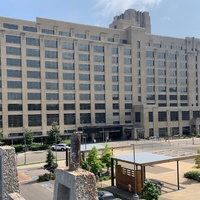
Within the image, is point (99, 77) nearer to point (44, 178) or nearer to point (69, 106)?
point (69, 106)

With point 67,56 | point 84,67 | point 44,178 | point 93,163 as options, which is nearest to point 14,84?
point 67,56

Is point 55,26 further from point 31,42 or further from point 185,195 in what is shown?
point 185,195

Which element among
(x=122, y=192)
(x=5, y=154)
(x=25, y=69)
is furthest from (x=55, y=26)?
(x=5, y=154)

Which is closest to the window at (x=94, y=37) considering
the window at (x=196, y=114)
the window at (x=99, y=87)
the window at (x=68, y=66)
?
the window at (x=68, y=66)

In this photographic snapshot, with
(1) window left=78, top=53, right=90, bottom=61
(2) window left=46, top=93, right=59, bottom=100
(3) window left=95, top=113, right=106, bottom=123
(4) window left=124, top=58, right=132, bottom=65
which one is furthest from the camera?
(4) window left=124, top=58, right=132, bottom=65

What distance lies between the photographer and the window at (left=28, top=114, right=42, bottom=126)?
233 ft

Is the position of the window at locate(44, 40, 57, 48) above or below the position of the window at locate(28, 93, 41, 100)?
above

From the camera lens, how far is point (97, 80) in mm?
81875

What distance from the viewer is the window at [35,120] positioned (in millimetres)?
71062

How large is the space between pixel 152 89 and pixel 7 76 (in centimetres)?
4847

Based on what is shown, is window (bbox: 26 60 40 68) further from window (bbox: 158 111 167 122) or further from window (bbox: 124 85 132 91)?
window (bbox: 158 111 167 122)

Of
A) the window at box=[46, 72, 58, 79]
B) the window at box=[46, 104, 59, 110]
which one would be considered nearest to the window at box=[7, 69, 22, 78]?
the window at box=[46, 72, 58, 79]

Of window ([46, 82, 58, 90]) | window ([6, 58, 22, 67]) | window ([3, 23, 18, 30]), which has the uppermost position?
window ([3, 23, 18, 30])

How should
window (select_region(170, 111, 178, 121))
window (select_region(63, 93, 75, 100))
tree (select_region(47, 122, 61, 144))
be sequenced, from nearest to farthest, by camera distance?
tree (select_region(47, 122, 61, 144)), window (select_region(63, 93, 75, 100)), window (select_region(170, 111, 178, 121))
